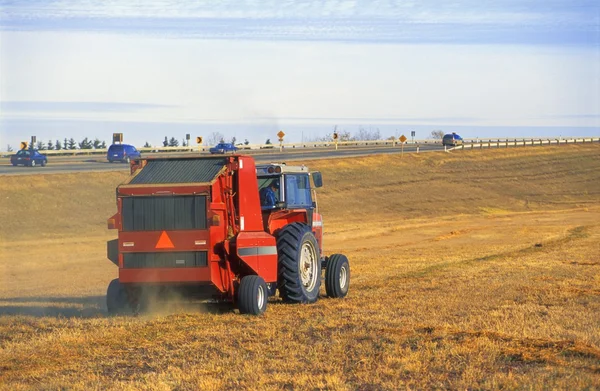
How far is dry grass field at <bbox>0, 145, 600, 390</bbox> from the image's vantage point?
10008mm

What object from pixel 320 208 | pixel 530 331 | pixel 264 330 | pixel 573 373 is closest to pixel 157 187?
pixel 264 330

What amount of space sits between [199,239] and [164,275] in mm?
834

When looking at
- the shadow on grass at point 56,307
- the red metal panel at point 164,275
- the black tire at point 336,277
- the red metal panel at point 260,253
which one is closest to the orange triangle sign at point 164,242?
the red metal panel at point 164,275

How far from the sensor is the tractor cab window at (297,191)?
1717 centimetres

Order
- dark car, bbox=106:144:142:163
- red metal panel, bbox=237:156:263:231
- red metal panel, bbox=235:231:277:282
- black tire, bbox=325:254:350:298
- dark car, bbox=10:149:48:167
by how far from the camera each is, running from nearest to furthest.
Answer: red metal panel, bbox=235:231:277:282 → red metal panel, bbox=237:156:263:231 → black tire, bbox=325:254:350:298 → dark car, bbox=10:149:48:167 → dark car, bbox=106:144:142:163

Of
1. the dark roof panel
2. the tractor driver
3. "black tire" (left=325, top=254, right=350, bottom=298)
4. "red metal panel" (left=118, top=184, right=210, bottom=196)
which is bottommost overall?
"black tire" (left=325, top=254, right=350, bottom=298)

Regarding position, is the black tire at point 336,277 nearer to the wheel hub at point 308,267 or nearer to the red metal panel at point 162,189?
the wheel hub at point 308,267

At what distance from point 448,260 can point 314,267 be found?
968cm

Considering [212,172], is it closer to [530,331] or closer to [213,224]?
[213,224]

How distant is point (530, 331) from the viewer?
12.6 m

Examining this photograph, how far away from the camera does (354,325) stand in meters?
13.5

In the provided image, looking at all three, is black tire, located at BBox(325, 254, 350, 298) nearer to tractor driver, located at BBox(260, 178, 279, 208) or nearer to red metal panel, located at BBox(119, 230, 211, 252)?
tractor driver, located at BBox(260, 178, 279, 208)

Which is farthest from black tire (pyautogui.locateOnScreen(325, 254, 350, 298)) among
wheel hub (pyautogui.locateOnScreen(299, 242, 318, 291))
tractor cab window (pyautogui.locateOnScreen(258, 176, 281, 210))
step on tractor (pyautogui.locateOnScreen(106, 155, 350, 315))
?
tractor cab window (pyautogui.locateOnScreen(258, 176, 281, 210))

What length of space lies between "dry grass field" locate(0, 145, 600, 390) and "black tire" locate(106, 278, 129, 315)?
1.08 ft
